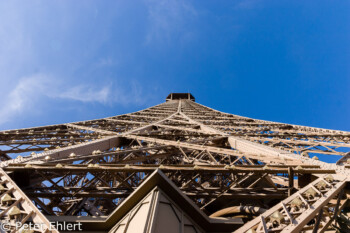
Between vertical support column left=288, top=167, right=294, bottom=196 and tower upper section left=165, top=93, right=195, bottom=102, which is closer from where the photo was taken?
vertical support column left=288, top=167, right=294, bottom=196

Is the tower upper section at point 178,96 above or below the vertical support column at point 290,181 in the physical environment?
above

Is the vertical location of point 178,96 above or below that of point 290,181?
above

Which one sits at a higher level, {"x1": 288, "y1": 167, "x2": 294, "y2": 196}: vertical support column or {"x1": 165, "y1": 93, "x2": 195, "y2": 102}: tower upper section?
{"x1": 165, "y1": 93, "x2": 195, "y2": 102}: tower upper section

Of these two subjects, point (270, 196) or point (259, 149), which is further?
point (259, 149)

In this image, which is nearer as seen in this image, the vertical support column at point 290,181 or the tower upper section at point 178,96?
the vertical support column at point 290,181

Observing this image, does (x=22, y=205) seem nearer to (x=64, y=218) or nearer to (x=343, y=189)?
(x=64, y=218)

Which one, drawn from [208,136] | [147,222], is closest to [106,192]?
[147,222]

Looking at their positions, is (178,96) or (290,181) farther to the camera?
(178,96)

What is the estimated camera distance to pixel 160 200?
3674mm

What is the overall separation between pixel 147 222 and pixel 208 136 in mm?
8935

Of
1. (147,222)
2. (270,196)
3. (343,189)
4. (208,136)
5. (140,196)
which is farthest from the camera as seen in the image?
(208,136)

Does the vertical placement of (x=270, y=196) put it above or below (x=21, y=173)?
below

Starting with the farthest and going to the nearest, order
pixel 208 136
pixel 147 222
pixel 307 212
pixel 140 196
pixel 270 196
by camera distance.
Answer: pixel 208 136
pixel 270 196
pixel 140 196
pixel 307 212
pixel 147 222

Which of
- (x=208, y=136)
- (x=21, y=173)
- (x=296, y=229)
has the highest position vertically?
(x=208, y=136)
